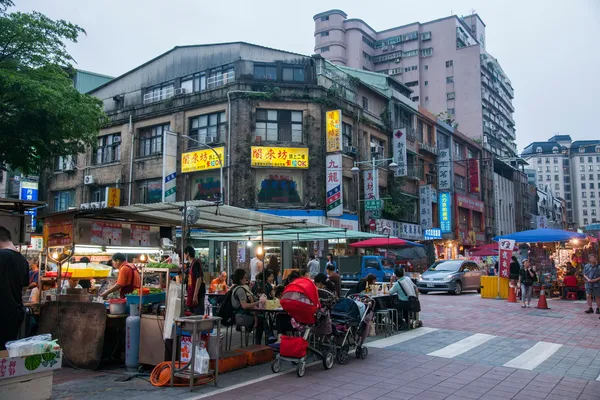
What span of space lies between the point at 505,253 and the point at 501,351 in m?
11.2

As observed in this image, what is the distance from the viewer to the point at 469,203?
47.7 m

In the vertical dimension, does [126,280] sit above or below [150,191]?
below

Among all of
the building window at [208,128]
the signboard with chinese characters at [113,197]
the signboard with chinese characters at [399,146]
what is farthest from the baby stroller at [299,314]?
the signboard with chinese characters at [399,146]

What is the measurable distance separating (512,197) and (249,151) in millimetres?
46883

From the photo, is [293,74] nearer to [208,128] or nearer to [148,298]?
[208,128]

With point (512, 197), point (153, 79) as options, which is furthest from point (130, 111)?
point (512, 197)

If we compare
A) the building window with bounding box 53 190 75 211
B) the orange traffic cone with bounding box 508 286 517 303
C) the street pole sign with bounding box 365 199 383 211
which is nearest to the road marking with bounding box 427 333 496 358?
the orange traffic cone with bounding box 508 286 517 303

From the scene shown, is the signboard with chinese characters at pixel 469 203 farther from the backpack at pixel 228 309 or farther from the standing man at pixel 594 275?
the backpack at pixel 228 309

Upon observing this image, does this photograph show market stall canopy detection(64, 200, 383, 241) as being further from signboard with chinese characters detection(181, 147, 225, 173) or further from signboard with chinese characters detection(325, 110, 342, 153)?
signboard with chinese characters detection(181, 147, 225, 173)

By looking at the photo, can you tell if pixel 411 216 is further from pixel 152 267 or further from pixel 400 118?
pixel 152 267

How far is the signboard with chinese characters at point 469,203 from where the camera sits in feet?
148

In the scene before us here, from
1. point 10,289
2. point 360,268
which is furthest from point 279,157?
point 10,289

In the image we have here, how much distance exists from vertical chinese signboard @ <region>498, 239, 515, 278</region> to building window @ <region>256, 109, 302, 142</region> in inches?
520

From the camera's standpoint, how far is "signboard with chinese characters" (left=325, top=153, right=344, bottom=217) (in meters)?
27.6
